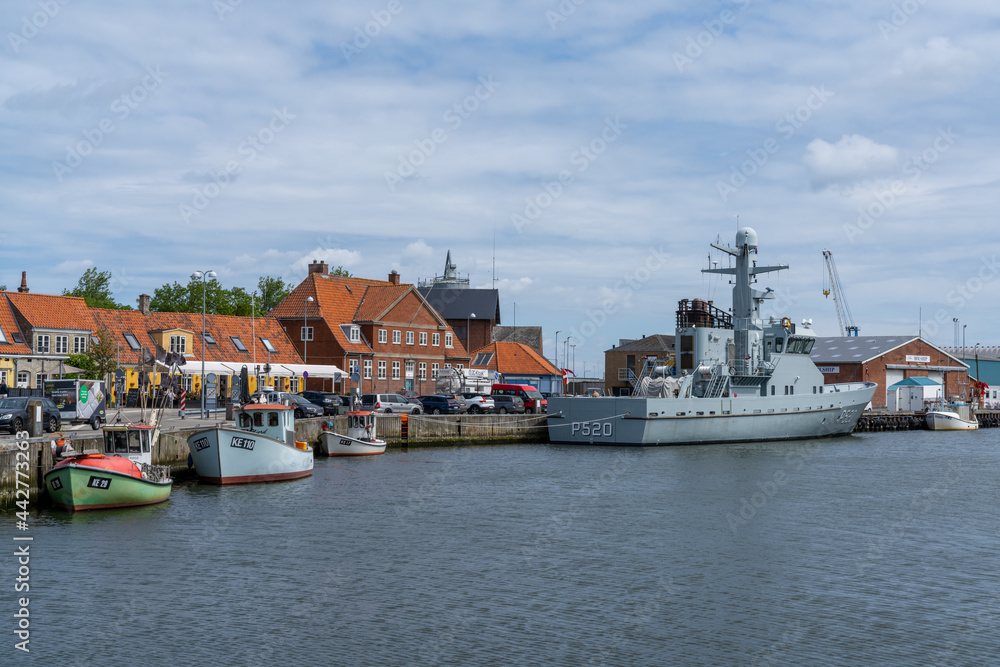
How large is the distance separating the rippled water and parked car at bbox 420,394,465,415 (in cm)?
2390

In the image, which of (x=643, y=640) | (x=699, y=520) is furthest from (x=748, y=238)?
(x=643, y=640)

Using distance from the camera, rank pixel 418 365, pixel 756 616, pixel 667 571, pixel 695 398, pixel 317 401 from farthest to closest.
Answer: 1. pixel 418 365
2. pixel 317 401
3. pixel 695 398
4. pixel 667 571
5. pixel 756 616

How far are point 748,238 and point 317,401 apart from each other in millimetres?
29385

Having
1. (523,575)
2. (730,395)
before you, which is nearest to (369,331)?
(730,395)

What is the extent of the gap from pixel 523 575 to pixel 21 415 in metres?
24.2

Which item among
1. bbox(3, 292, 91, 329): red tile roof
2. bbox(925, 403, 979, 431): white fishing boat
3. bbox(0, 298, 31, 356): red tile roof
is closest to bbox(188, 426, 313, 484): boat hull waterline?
A: bbox(0, 298, 31, 356): red tile roof

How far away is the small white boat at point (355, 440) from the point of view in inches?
1842

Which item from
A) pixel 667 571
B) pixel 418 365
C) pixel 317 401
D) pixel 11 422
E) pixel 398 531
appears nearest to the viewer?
pixel 667 571

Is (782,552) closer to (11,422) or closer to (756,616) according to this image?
(756,616)

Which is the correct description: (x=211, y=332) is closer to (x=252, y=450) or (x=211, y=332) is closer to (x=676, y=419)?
(x=676, y=419)

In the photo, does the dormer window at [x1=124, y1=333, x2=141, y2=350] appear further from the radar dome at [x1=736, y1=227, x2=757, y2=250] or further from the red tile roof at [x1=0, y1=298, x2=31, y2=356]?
the radar dome at [x1=736, y1=227, x2=757, y2=250]

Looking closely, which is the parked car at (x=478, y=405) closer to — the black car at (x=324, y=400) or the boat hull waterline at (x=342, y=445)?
the black car at (x=324, y=400)

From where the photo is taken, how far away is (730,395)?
5753cm

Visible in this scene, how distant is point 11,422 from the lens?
120 ft
